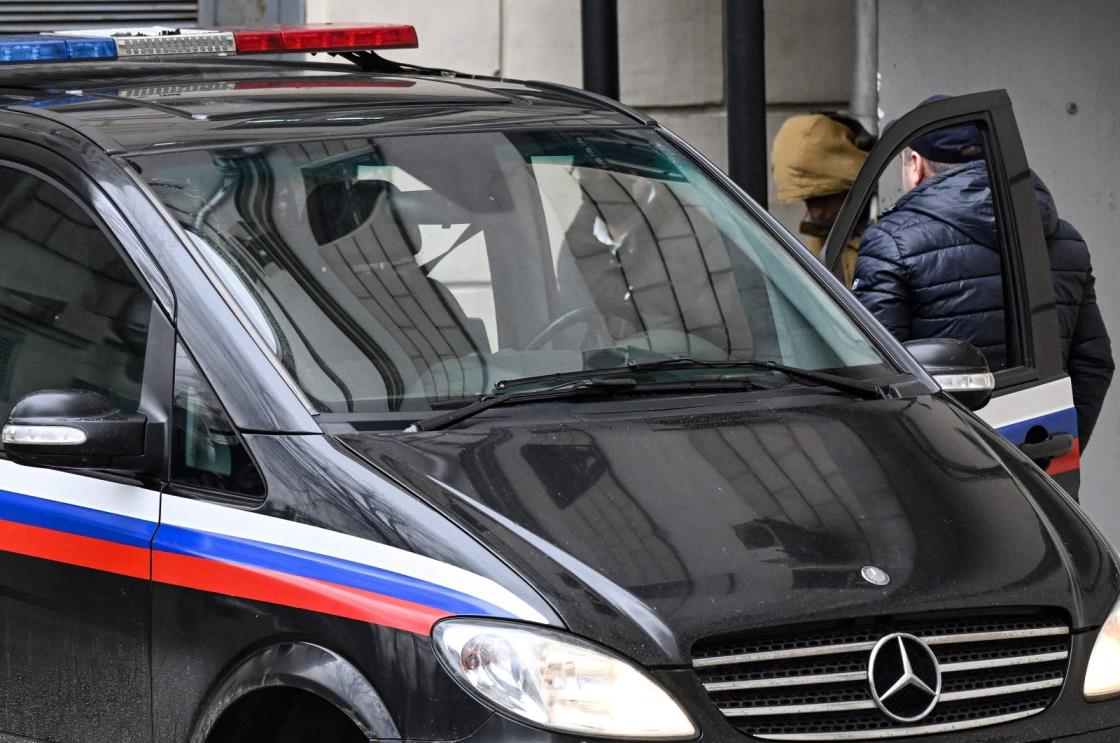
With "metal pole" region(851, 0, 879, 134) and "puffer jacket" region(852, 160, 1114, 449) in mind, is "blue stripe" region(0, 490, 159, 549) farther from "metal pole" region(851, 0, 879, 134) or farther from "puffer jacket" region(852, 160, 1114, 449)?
"metal pole" region(851, 0, 879, 134)

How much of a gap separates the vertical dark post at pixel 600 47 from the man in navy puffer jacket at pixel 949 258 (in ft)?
9.58

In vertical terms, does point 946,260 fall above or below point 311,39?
below

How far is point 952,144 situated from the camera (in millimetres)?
4883

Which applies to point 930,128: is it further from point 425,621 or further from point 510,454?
point 425,621

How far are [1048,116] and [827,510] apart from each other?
14.1ft

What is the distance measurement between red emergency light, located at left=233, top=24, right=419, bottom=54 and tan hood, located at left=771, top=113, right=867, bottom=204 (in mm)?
1958

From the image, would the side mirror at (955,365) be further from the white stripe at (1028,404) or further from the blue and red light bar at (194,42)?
the blue and red light bar at (194,42)

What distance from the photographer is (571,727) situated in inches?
109

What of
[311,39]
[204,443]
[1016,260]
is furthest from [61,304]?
[1016,260]

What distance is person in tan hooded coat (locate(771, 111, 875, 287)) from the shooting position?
656 cm

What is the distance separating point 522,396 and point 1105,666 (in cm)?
109

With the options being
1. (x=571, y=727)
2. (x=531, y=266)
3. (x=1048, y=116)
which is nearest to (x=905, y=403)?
(x=531, y=266)

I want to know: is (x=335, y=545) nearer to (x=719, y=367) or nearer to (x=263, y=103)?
(x=719, y=367)

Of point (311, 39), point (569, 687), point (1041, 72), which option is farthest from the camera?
point (1041, 72)
